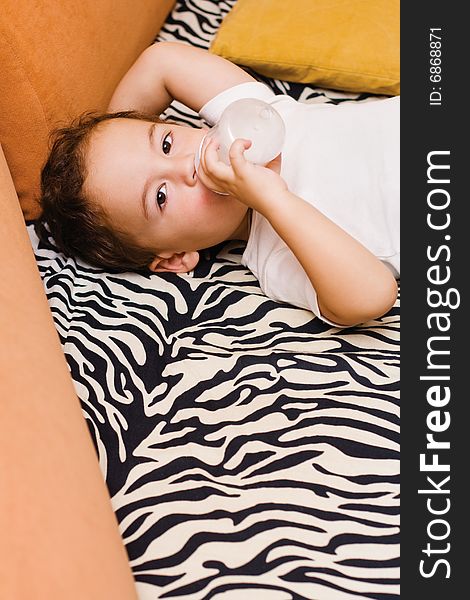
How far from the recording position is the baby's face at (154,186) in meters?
1.43

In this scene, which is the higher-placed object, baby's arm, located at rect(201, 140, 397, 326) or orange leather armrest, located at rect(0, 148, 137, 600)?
baby's arm, located at rect(201, 140, 397, 326)

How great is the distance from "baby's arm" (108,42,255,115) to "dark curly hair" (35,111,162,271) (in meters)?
0.17

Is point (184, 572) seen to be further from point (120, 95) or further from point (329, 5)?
point (329, 5)

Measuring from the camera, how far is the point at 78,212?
149cm

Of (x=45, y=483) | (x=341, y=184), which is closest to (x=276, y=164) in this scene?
(x=341, y=184)

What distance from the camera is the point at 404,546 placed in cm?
102

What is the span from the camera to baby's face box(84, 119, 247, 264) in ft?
4.70

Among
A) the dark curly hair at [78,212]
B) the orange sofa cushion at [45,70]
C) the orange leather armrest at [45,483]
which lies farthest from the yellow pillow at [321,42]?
the orange leather armrest at [45,483]

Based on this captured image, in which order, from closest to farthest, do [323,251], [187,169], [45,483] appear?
[45,483], [323,251], [187,169]

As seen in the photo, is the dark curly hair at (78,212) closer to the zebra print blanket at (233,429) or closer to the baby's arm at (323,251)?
the zebra print blanket at (233,429)

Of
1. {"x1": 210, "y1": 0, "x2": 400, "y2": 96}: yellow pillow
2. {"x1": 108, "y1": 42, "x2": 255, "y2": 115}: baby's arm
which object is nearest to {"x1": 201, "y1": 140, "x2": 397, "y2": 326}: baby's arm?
{"x1": 108, "y1": 42, "x2": 255, "y2": 115}: baby's arm

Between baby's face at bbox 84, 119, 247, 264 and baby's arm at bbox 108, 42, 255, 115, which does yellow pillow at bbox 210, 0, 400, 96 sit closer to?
baby's arm at bbox 108, 42, 255, 115

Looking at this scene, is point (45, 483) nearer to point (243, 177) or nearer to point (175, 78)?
point (243, 177)

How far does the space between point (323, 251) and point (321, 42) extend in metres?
0.68
